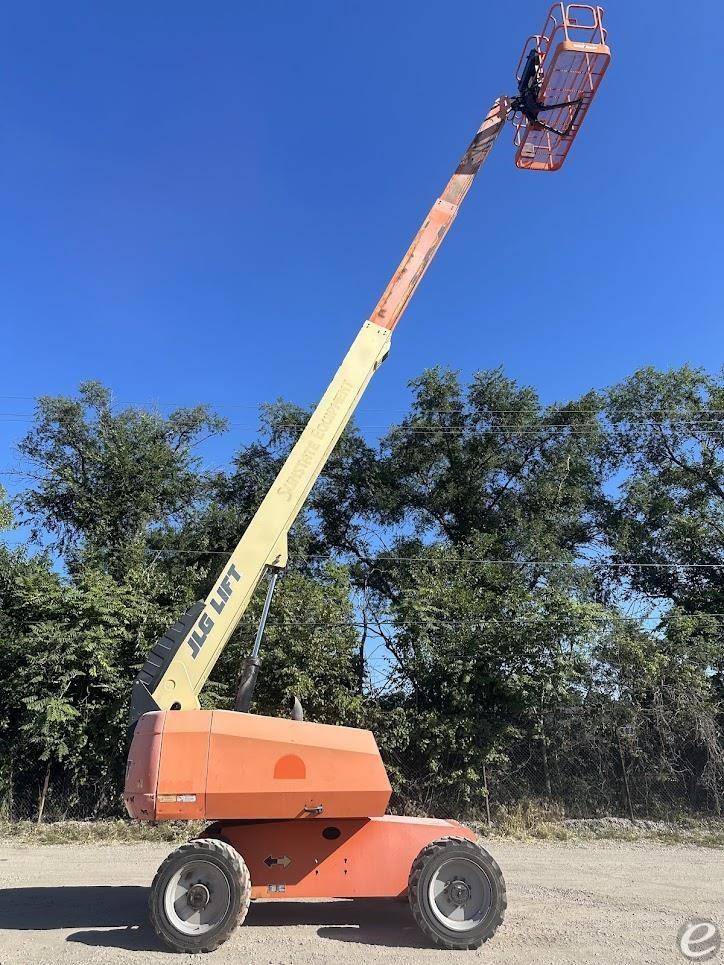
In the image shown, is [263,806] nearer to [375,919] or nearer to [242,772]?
[242,772]

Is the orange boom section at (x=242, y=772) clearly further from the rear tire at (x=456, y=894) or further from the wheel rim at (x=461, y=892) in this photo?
the wheel rim at (x=461, y=892)

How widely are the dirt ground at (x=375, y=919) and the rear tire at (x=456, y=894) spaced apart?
5.7 inches

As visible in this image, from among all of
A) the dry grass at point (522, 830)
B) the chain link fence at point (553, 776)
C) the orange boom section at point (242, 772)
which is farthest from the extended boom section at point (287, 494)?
the chain link fence at point (553, 776)

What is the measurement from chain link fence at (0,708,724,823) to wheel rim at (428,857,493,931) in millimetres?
7715

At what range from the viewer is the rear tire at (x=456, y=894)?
5.02 metres

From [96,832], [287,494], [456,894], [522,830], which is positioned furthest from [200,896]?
[522,830]

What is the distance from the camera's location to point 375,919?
5.88m

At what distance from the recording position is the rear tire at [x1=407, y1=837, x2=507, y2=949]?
5.02 meters

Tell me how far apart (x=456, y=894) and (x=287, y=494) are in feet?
12.2

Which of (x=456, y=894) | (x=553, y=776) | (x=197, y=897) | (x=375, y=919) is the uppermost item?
(x=553, y=776)

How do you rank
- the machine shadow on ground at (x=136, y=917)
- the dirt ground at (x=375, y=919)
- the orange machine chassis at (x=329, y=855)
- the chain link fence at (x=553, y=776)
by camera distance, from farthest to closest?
the chain link fence at (x=553, y=776) → the orange machine chassis at (x=329, y=855) → the machine shadow on ground at (x=136, y=917) → the dirt ground at (x=375, y=919)

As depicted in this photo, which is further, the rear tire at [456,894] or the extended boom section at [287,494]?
the extended boom section at [287,494]

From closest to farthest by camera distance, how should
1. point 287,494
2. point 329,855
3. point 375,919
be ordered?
point 329,855, point 375,919, point 287,494

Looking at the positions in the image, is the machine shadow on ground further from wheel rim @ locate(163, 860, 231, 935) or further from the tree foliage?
the tree foliage
